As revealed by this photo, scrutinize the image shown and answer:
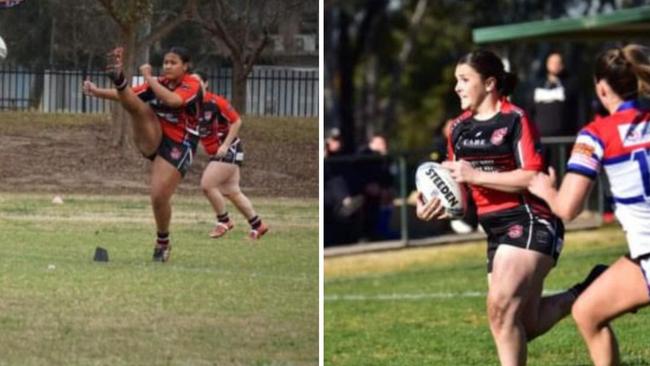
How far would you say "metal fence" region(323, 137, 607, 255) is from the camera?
22.4 meters

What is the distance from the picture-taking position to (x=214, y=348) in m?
10.1

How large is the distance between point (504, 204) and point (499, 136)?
0.37 m

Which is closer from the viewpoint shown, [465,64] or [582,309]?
[582,309]

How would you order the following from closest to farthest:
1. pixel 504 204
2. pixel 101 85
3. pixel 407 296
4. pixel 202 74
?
pixel 504 204 < pixel 101 85 < pixel 202 74 < pixel 407 296

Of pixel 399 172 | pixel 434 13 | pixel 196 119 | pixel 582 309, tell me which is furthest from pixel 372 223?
pixel 434 13

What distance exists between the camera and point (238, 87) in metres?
10.6

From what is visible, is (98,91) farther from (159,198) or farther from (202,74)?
(159,198)

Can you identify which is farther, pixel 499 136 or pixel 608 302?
pixel 499 136

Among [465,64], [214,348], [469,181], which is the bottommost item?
[214,348]

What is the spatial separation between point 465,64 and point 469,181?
2.22ft

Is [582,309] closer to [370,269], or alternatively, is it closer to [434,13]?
[370,269]

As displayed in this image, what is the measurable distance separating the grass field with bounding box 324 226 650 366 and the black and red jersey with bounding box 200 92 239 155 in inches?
83.1

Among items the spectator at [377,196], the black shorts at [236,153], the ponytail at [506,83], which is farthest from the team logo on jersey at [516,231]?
the spectator at [377,196]

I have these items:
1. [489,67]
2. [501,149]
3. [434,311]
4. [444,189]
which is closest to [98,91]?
[444,189]
